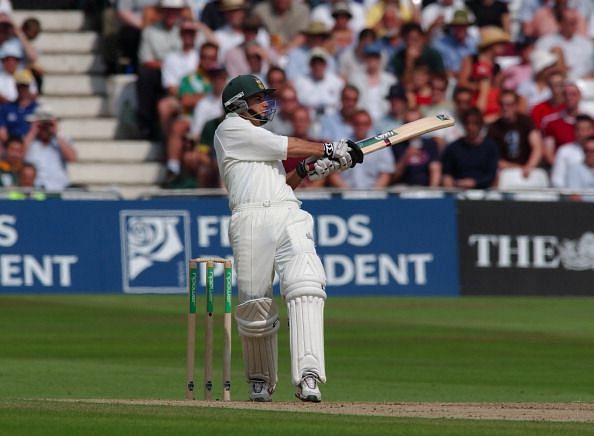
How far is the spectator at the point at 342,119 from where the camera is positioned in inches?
833

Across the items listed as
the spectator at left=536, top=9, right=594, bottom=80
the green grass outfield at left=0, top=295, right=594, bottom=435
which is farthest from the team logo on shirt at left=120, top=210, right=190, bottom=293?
the spectator at left=536, top=9, right=594, bottom=80

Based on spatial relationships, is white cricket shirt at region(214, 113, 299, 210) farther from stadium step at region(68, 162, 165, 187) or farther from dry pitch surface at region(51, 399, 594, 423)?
stadium step at region(68, 162, 165, 187)

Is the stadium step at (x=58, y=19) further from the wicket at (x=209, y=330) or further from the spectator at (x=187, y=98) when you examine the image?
the wicket at (x=209, y=330)

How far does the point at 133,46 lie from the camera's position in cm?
2306

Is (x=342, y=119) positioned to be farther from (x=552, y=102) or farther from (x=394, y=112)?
(x=552, y=102)

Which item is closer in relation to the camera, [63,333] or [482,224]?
[63,333]

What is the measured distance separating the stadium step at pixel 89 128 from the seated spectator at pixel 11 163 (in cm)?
219

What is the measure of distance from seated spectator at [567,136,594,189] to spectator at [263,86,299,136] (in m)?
3.52

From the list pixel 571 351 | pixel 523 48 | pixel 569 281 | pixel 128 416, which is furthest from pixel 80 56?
pixel 128 416

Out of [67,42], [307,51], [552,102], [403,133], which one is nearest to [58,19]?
[67,42]

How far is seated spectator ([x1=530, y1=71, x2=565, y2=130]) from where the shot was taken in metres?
21.7

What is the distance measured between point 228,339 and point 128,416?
5.44 ft

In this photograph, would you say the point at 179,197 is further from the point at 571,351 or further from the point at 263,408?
the point at 263,408

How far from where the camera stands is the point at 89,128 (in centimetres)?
2261
